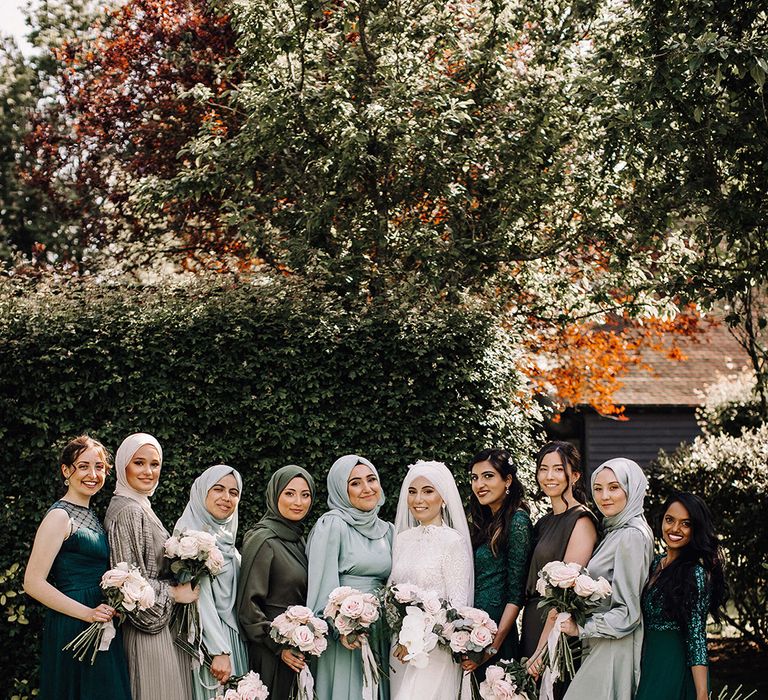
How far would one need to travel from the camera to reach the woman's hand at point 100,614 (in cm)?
551

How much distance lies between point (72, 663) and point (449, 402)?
377 centimetres

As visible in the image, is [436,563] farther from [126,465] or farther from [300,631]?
[126,465]

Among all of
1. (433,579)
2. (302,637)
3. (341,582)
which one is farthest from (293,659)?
(433,579)

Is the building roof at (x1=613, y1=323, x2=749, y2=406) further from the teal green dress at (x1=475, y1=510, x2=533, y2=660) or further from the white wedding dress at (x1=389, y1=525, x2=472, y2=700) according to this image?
the white wedding dress at (x1=389, y1=525, x2=472, y2=700)

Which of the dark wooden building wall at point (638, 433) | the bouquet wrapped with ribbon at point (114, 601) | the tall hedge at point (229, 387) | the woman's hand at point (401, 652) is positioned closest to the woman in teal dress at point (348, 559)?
the woman's hand at point (401, 652)

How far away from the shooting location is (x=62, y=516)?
221 inches

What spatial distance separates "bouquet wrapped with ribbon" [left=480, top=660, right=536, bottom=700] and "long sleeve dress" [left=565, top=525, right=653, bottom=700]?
248 millimetres

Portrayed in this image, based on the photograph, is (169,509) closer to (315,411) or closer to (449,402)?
(315,411)

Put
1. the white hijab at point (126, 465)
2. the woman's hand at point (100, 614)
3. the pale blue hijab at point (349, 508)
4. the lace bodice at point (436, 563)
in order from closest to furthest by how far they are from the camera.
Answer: the woman's hand at point (100, 614) < the white hijab at point (126, 465) < the lace bodice at point (436, 563) < the pale blue hijab at point (349, 508)

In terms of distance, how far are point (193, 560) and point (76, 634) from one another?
0.78 m

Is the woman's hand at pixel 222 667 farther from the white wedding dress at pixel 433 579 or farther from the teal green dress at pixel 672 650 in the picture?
the teal green dress at pixel 672 650

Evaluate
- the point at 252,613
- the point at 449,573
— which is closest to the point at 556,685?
the point at 449,573

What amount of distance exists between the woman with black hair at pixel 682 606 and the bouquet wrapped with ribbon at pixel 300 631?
184 centimetres

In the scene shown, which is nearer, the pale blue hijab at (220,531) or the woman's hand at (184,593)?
the woman's hand at (184,593)
